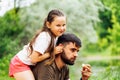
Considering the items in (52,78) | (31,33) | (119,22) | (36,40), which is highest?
(36,40)

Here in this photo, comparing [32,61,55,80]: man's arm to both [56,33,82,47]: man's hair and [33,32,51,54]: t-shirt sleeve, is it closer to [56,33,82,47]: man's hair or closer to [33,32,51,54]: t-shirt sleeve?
[33,32,51,54]: t-shirt sleeve

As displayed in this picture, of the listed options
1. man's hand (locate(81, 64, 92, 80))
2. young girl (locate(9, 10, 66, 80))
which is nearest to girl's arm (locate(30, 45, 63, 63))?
young girl (locate(9, 10, 66, 80))

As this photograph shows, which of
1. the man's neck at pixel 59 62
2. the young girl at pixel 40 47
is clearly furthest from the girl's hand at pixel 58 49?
the man's neck at pixel 59 62

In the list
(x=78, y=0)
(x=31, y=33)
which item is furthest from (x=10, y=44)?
(x=78, y=0)

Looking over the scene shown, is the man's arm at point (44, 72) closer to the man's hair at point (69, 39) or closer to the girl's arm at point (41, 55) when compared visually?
the girl's arm at point (41, 55)

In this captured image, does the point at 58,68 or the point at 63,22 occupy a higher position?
the point at 63,22

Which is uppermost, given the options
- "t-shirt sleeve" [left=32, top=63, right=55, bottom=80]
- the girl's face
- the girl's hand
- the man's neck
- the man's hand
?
the girl's face

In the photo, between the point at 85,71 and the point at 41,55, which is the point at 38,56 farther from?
the point at 85,71

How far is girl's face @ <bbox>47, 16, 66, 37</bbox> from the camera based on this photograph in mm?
5965

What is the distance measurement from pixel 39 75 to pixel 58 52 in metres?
0.30

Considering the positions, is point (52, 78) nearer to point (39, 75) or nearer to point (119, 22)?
point (39, 75)

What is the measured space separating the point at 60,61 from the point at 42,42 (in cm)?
30

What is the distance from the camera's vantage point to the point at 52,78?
19.2ft

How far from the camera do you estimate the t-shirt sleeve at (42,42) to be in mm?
5852
